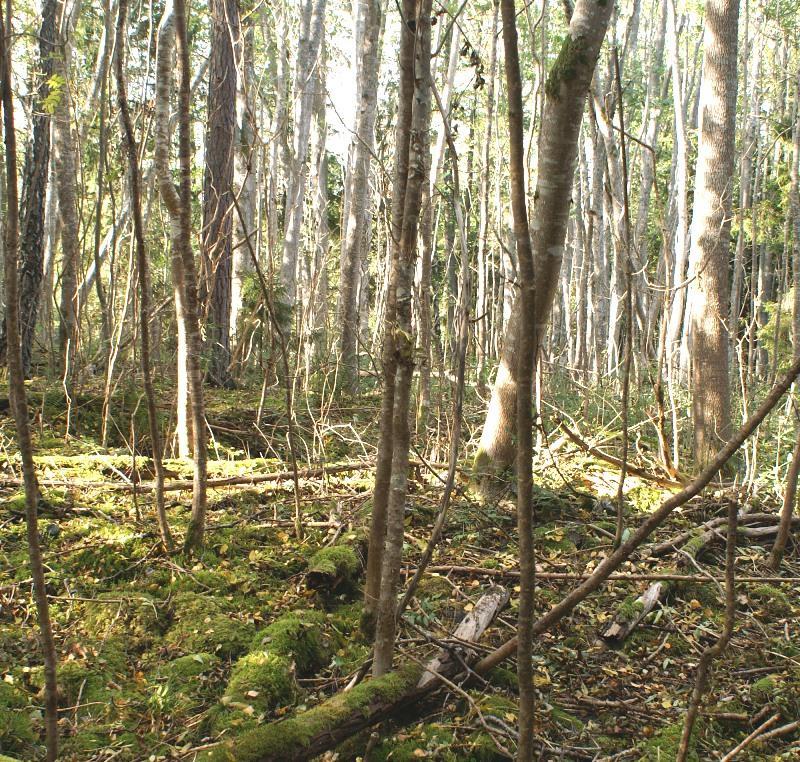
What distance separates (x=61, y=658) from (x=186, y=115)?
96.9 inches

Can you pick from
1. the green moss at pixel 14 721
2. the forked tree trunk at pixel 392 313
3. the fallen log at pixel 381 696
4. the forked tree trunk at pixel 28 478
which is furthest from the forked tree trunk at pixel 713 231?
the forked tree trunk at pixel 28 478

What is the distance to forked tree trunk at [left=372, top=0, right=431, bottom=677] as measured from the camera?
238 cm

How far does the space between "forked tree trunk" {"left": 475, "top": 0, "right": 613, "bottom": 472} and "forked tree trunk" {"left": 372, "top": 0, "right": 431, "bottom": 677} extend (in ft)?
5.68

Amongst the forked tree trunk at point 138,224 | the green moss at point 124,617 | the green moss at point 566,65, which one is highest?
the green moss at point 566,65

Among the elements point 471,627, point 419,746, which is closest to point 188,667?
point 419,746

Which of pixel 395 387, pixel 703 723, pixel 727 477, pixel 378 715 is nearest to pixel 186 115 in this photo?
pixel 395 387

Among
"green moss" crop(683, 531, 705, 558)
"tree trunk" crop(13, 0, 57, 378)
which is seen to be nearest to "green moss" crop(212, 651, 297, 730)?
"green moss" crop(683, 531, 705, 558)

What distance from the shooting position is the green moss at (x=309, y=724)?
2.04 metres

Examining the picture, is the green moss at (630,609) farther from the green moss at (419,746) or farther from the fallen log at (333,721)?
the green moss at (419,746)

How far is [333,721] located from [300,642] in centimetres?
78

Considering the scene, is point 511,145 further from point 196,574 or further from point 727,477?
point 727,477

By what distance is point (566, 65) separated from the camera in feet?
13.7

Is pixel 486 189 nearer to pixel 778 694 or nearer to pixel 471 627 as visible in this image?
pixel 471 627

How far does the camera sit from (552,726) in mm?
2592
